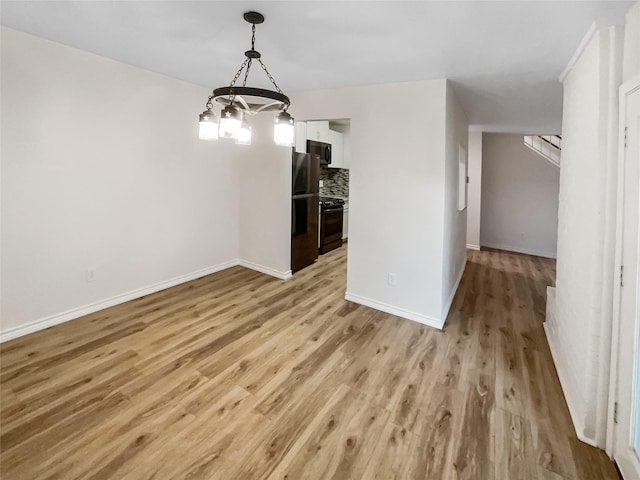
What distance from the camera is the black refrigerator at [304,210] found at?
446cm

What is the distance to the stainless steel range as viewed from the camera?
569 cm

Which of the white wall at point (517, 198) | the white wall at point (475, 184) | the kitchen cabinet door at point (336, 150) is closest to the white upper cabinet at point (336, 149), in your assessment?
the kitchen cabinet door at point (336, 150)

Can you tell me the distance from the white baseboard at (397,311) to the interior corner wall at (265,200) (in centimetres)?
120

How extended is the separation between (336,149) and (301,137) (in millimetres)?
1469

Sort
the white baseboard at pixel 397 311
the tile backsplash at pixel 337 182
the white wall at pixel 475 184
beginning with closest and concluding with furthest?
the white baseboard at pixel 397 311, the white wall at pixel 475 184, the tile backsplash at pixel 337 182

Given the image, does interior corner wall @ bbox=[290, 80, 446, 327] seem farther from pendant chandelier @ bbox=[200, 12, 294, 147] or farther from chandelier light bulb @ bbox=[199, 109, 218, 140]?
chandelier light bulb @ bbox=[199, 109, 218, 140]

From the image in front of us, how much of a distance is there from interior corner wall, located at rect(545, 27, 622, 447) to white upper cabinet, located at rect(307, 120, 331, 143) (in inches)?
153

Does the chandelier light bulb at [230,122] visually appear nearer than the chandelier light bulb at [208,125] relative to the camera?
Yes

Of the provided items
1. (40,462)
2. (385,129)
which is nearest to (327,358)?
(40,462)

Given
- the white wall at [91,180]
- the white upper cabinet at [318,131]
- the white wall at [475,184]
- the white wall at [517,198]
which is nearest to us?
the white wall at [91,180]

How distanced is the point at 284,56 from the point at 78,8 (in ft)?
4.65

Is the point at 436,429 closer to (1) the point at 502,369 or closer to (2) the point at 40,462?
(1) the point at 502,369

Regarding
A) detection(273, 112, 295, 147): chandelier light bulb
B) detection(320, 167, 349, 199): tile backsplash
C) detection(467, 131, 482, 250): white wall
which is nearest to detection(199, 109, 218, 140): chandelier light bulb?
detection(273, 112, 295, 147): chandelier light bulb

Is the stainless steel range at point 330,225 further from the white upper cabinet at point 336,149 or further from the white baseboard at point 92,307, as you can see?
the white baseboard at point 92,307
